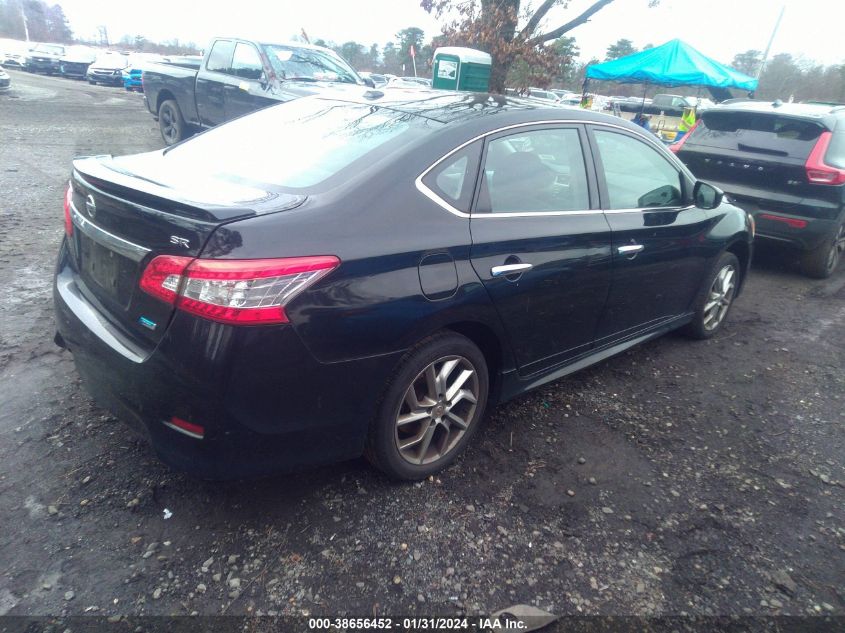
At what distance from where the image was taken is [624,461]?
10.5 feet

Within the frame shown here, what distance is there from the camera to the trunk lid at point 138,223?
220 centimetres

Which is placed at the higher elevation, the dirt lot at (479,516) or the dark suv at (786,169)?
the dark suv at (786,169)

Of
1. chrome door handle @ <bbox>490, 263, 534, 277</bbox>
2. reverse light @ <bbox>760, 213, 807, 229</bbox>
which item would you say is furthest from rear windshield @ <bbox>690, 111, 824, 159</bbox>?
chrome door handle @ <bbox>490, 263, 534, 277</bbox>

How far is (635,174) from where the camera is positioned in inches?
148

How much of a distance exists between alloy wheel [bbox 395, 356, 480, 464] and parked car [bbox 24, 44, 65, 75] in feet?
122

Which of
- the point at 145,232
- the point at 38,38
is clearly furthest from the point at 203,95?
the point at 38,38

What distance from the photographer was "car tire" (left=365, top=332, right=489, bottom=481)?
2.62m

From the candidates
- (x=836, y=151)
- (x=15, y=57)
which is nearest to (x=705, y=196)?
(x=836, y=151)

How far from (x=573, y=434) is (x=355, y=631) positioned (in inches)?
67.3

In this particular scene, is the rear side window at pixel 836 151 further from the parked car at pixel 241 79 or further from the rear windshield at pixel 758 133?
the parked car at pixel 241 79

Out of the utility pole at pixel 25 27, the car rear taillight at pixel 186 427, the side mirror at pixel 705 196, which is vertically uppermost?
the side mirror at pixel 705 196

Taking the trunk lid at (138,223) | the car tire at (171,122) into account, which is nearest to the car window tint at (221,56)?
the car tire at (171,122)

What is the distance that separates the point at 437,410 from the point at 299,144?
1.44 m

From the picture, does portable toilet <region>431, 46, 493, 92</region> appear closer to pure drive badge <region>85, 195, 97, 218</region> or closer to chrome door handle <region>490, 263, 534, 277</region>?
chrome door handle <region>490, 263, 534, 277</region>
